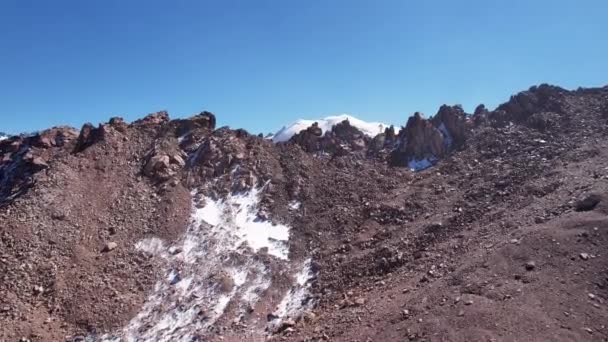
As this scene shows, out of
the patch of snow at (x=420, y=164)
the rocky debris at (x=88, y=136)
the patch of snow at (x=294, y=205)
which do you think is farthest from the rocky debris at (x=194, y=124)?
the patch of snow at (x=420, y=164)

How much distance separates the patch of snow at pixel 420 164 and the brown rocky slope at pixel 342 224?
1.46ft

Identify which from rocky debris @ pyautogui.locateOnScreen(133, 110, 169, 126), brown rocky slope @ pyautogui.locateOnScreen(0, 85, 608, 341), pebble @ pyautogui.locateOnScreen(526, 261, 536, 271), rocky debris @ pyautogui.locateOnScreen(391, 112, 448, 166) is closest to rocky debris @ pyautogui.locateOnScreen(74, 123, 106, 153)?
brown rocky slope @ pyautogui.locateOnScreen(0, 85, 608, 341)

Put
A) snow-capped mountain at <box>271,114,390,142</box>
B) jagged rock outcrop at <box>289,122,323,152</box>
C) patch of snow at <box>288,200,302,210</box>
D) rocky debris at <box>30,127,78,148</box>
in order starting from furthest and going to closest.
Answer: snow-capped mountain at <box>271,114,390,142</box> → jagged rock outcrop at <box>289,122,323,152</box> → rocky debris at <box>30,127,78,148</box> → patch of snow at <box>288,200,302,210</box>

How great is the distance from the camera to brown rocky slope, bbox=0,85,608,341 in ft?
53.6

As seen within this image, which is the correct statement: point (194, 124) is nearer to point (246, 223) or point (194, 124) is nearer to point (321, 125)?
point (246, 223)

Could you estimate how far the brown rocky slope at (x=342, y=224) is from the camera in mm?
16328

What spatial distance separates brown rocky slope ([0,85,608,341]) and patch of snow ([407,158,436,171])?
44 cm

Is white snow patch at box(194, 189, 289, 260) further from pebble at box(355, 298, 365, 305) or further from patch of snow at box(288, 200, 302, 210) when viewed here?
pebble at box(355, 298, 365, 305)

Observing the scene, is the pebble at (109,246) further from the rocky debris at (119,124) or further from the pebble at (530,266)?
the pebble at (530,266)

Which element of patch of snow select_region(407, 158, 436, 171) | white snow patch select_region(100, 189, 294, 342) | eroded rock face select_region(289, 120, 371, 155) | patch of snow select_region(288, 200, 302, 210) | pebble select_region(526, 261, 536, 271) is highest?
eroded rock face select_region(289, 120, 371, 155)

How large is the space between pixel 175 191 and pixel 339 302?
531 inches

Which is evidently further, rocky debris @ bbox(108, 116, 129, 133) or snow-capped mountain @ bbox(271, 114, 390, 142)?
snow-capped mountain @ bbox(271, 114, 390, 142)

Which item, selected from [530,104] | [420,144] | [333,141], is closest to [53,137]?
[333,141]

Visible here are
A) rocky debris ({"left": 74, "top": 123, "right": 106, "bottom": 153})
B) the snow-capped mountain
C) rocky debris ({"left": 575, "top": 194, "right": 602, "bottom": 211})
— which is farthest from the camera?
the snow-capped mountain
